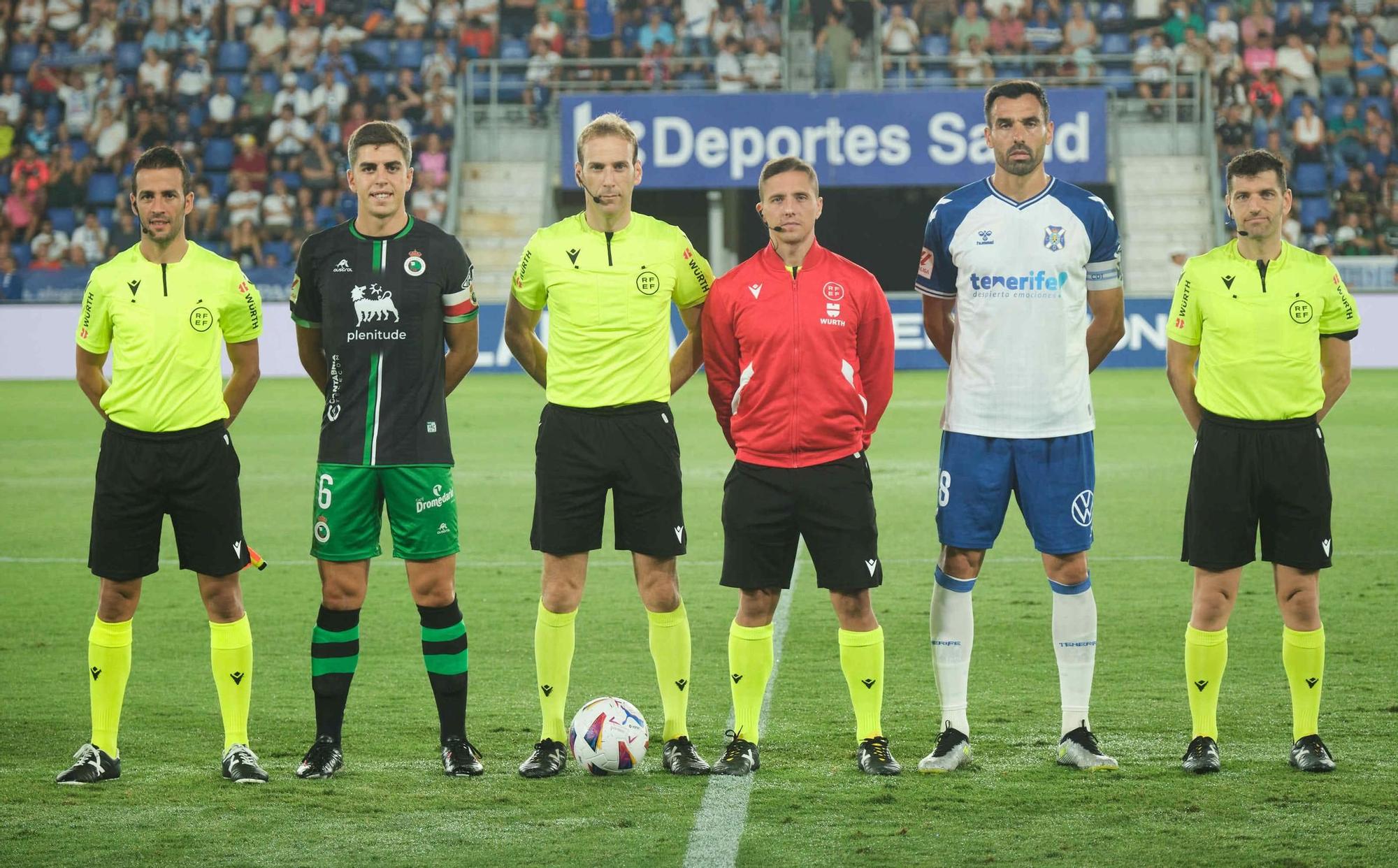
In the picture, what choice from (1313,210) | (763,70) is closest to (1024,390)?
(763,70)

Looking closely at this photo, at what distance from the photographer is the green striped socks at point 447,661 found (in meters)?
5.40

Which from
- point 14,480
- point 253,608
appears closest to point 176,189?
point 253,608

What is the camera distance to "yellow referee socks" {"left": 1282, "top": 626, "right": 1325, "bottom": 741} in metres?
5.29

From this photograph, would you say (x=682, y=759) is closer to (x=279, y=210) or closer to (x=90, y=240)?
(x=279, y=210)

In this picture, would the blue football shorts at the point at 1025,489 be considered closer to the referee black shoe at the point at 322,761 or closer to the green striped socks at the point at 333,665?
the green striped socks at the point at 333,665

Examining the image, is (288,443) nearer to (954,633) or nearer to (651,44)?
(954,633)

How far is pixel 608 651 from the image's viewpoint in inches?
282

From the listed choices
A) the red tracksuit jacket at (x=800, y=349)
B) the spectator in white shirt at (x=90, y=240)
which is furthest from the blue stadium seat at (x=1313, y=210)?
the red tracksuit jacket at (x=800, y=349)

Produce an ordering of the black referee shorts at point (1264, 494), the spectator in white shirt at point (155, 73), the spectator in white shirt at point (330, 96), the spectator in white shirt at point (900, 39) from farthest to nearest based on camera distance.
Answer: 1. the spectator in white shirt at point (900, 39)
2. the spectator in white shirt at point (155, 73)
3. the spectator in white shirt at point (330, 96)
4. the black referee shorts at point (1264, 494)

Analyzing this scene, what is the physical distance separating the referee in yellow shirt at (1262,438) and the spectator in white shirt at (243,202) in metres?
21.8

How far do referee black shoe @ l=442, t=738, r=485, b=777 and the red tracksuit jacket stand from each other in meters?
1.27

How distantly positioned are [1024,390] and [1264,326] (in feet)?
2.54

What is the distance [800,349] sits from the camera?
531cm

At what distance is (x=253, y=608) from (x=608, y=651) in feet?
7.06
